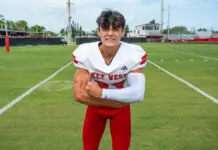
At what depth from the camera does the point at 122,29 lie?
306 centimetres

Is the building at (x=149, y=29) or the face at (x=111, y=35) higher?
the building at (x=149, y=29)

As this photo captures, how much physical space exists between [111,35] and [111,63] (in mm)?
261

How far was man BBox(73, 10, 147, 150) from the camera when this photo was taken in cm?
291

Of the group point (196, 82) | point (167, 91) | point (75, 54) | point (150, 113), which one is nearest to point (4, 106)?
point (150, 113)

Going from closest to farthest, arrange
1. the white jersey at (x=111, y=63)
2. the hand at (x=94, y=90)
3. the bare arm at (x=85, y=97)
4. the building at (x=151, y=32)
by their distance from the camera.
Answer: the hand at (x=94, y=90) < the bare arm at (x=85, y=97) < the white jersey at (x=111, y=63) < the building at (x=151, y=32)

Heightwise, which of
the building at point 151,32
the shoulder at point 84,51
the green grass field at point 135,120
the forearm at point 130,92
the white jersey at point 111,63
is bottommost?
the green grass field at point 135,120

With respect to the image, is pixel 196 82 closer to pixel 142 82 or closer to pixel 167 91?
pixel 167 91

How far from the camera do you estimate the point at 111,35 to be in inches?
118

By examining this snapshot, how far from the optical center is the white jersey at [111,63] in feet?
10.1

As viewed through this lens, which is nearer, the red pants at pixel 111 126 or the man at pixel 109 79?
the man at pixel 109 79

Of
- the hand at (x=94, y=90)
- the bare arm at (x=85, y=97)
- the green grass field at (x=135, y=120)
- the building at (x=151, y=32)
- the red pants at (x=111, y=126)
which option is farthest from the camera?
the building at (x=151, y=32)

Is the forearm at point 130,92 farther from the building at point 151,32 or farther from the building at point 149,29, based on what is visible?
the building at point 149,29

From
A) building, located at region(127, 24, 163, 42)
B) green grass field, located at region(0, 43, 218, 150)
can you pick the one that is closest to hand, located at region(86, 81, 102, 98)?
green grass field, located at region(0, 43, 218, 150)

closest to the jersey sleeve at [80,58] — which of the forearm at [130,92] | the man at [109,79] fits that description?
the man at [109,79]
